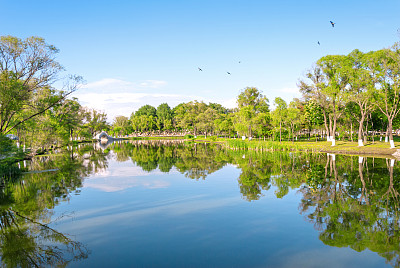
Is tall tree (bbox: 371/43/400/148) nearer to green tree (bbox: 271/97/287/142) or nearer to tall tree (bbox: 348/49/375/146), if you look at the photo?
tall tree (bbox: 348/49/375/146)

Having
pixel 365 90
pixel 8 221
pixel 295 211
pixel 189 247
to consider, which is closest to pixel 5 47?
pixel 8 221

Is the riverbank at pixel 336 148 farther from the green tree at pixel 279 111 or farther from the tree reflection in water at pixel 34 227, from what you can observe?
the tree reflection in water at pixel 34 227

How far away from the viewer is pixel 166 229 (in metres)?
12.2

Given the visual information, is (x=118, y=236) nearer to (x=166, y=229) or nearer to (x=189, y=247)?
(x=166, y=229)

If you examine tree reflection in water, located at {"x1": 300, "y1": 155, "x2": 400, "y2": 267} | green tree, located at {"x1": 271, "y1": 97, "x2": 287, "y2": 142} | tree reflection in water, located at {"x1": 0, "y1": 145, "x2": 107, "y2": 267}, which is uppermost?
green tree, located at {"x1": 271, "y1": 97, "x2": 287, "y2": 142}

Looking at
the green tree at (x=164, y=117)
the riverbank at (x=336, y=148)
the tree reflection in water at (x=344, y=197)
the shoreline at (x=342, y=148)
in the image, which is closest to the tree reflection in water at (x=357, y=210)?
the tree reflection in water at (x=344, y=197)

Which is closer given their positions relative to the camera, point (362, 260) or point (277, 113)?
point (362, 260)

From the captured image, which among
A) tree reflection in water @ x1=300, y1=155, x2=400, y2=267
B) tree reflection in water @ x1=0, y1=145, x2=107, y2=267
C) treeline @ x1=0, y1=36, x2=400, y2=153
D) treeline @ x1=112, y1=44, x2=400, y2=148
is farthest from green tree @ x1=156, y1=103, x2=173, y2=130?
tree reflection in water @ x1=300, y1=155, x2=400, y2=267

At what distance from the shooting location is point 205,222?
42.9 feet

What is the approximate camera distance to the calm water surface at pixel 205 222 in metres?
9.46

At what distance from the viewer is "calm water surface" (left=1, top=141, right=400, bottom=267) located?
9.46m

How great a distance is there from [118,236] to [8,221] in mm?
6119

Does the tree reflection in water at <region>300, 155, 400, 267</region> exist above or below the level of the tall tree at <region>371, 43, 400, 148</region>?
below

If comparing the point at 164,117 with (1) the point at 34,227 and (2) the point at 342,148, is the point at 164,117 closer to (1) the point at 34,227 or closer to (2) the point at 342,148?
(2) the point at 342,148
